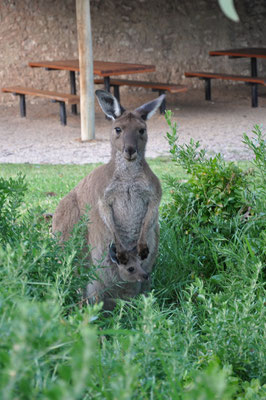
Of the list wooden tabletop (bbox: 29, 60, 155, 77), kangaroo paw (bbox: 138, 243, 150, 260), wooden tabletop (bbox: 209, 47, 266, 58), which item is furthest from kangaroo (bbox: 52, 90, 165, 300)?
wooden tabletop (bbox: 209, 47, 266, 58)

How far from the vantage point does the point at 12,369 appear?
109 cm

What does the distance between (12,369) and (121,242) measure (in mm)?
2251

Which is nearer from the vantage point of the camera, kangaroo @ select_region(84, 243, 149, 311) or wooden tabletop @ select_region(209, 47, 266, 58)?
kangaroo @ select_region(84, 243, 149, 311)

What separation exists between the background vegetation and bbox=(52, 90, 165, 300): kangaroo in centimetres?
20

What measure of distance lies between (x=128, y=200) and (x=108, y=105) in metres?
0.66

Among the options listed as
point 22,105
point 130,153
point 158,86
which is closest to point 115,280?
point 130,153

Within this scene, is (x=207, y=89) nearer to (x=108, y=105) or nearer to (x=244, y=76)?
(x=244, y=76)

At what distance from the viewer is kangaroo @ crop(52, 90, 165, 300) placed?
3264 millimetres

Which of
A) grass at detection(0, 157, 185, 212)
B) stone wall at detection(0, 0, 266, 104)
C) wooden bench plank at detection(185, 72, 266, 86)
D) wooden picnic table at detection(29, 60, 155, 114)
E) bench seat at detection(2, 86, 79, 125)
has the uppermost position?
stone wall at detection(0, 0, 266, 104)

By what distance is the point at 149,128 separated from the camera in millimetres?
11414

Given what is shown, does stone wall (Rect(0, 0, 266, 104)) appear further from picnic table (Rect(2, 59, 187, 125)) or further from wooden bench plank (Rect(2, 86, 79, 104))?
wooden bench plank (Rect(2, 86, 79, 104))

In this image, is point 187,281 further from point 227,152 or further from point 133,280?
point 227,152

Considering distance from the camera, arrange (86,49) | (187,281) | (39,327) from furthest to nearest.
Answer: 1. (86,49)
2. (187,281)
3. (39,327)

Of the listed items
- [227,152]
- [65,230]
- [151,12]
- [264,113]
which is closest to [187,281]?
[65,230]
